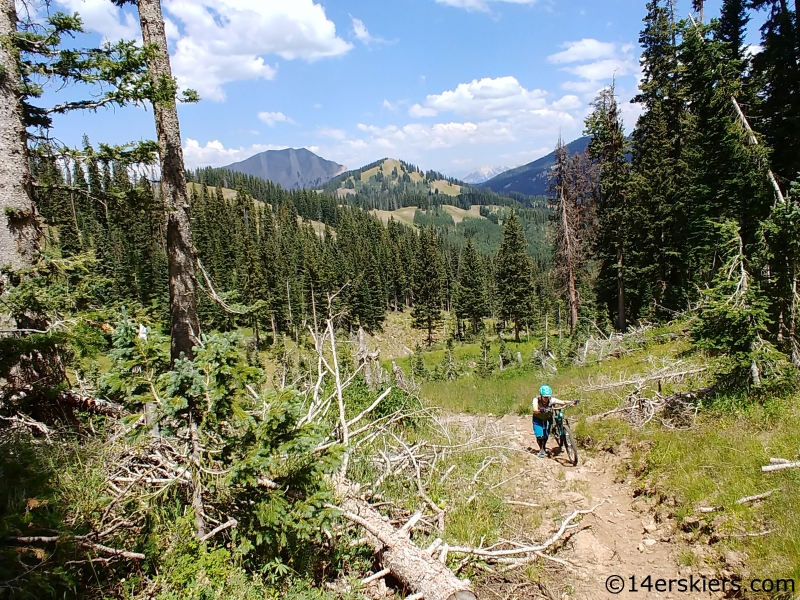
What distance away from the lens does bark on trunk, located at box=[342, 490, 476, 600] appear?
153 inches

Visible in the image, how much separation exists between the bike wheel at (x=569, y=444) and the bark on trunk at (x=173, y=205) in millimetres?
7471

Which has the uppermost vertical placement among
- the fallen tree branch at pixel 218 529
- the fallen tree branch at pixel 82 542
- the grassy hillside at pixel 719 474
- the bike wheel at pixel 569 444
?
the fallen tree branch at pixel 82 542


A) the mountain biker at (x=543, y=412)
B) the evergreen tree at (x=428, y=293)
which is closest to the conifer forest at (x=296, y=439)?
the mountain biker at (x=543, y=412)

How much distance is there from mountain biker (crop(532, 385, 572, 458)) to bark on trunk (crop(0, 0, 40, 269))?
376 inches

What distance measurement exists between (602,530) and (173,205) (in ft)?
26.9

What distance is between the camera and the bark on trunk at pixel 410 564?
3.89 meters

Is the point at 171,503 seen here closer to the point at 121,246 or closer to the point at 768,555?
the point at 768,555

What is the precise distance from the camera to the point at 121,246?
74.6 m

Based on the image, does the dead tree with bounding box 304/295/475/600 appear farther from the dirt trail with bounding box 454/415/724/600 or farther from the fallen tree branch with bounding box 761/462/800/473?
the fallen tree branch with bounding box 761/462/800/473

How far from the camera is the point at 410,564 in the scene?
419cm

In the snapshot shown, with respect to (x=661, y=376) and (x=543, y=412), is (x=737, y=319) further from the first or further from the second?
(x=543, y=412)

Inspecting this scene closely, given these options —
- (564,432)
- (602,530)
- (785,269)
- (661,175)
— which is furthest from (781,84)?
(602,530)

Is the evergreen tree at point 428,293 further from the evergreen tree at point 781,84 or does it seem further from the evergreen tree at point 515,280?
the evergreen tree at point 781,84

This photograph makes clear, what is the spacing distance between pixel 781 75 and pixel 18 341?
26847 millimetres
